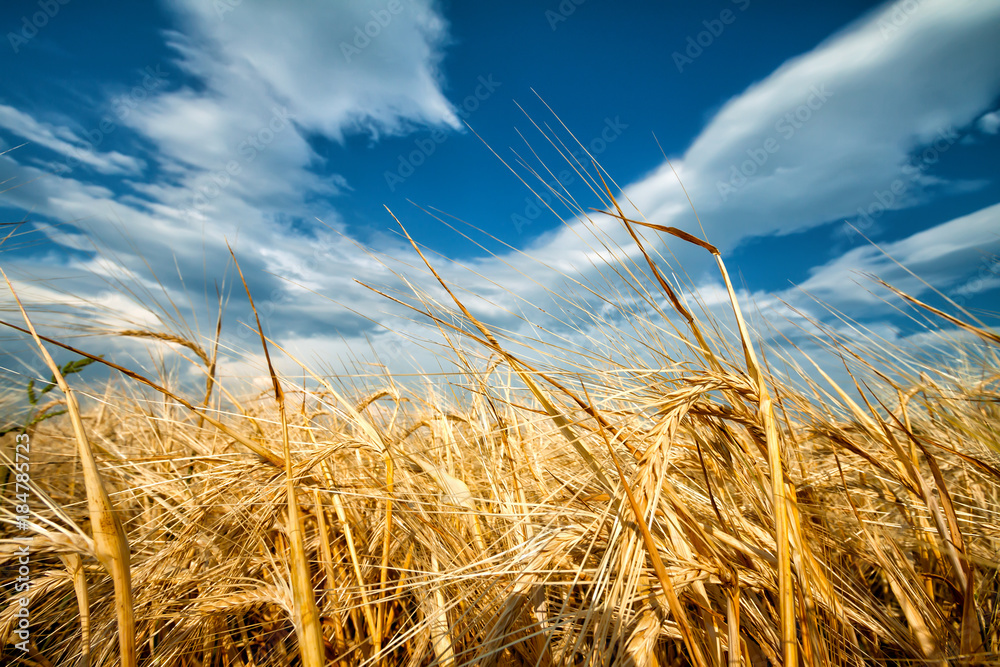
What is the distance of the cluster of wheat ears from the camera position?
0.74 metres

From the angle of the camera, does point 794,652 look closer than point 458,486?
Yes

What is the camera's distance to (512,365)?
36.6 inches

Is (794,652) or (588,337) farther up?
(588,337)

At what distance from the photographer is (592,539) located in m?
0.67

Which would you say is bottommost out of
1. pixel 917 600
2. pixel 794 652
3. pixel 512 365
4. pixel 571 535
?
pixel 917 600

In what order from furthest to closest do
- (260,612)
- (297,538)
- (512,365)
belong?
(260,612) < (512,365) < (297,538)

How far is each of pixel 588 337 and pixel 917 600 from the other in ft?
3.06

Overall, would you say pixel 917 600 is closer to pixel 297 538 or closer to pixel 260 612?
pixel 297 538

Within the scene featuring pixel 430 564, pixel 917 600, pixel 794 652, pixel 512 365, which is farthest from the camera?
pixel 430 564

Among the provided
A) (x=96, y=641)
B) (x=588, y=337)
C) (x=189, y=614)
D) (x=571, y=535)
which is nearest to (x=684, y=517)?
(x=571, y=535)

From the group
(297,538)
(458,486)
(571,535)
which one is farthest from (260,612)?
(571,535)

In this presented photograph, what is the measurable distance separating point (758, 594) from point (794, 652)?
34cm

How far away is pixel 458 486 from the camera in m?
1.16

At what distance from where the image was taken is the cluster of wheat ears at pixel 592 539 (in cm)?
74
